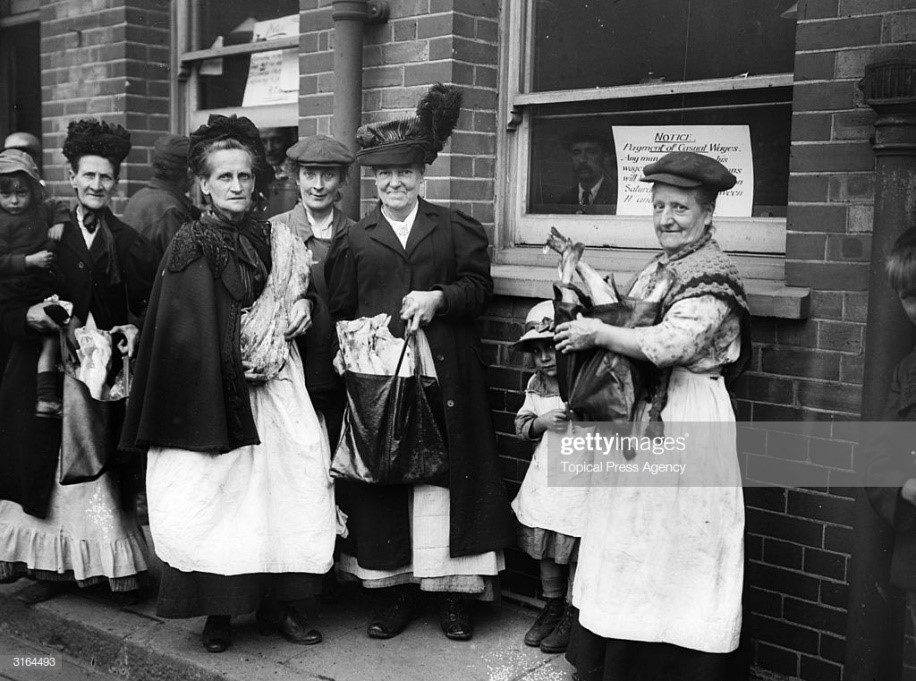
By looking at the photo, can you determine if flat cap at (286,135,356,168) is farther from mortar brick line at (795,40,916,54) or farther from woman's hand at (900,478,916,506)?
woman's hand at (900,478,916,506)

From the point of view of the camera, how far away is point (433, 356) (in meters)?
4.21

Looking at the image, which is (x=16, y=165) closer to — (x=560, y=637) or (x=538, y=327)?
(x=538, y=327)

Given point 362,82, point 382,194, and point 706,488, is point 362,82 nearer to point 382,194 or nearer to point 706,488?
point 382,194

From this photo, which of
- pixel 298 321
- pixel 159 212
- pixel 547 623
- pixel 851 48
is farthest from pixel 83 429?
pixel 851 48

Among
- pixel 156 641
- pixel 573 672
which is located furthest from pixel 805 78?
pixel 156 641

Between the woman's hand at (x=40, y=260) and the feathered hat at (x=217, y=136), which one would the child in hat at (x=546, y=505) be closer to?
the feathered hat at (x=217, y=136)

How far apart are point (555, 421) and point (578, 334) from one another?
62cm

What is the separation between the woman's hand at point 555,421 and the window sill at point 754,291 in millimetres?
609

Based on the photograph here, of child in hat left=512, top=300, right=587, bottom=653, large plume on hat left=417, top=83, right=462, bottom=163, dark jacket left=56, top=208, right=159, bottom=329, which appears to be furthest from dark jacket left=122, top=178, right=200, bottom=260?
child in hat left=512, top=300, right=587, bottom=653

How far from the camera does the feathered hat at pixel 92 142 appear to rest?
4.68 metres

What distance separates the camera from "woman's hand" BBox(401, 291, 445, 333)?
4047 mm

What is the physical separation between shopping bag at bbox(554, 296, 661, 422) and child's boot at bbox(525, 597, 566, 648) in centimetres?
111

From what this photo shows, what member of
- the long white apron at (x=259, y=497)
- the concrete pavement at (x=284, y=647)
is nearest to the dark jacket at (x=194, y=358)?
the long white apron at (x=259, y=497)

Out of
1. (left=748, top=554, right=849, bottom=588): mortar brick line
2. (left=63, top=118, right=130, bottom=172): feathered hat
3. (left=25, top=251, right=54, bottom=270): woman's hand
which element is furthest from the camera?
(left=63, top=118, right=130, bottom=172): feathered hat
